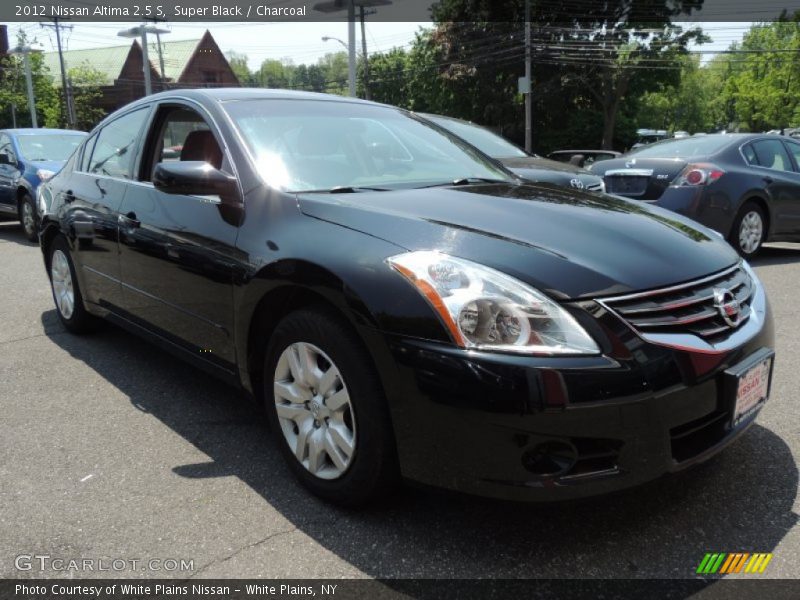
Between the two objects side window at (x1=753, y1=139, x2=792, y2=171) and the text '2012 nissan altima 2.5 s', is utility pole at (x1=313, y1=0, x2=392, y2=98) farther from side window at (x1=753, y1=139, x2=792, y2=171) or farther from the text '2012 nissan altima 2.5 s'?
the text '2012 nissan altima 2.5 s'

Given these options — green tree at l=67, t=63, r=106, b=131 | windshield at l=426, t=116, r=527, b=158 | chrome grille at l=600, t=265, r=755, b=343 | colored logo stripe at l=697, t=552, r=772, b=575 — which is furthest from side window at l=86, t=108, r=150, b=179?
green tree at l=67, t=63, r=106, b=131

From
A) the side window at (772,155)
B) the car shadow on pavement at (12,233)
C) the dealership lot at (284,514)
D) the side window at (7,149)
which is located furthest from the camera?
the car shadow on pavement at (12,233)

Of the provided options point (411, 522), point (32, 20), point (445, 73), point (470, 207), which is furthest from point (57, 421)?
point (32, 20)

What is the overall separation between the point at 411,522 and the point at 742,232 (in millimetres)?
6352

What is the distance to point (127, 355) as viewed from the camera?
439 centimetres

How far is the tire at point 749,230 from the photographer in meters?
7.34

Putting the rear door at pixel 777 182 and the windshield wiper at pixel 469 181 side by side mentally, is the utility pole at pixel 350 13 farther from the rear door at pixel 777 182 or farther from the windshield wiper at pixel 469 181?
the windshield wiper at pixel 469 181

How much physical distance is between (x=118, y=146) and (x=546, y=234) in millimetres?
2866

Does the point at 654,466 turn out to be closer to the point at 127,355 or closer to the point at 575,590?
the point at 575,590

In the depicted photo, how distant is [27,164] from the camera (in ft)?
30.9

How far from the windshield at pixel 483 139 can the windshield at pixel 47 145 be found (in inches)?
217

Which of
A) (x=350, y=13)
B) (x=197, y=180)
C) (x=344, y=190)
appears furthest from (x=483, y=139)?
(x=350, y=13)

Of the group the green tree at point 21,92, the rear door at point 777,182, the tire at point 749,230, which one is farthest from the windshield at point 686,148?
the green tree at point 21,92

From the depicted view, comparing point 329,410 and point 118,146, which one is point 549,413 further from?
point 118,146
